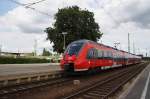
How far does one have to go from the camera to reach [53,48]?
3172 inches

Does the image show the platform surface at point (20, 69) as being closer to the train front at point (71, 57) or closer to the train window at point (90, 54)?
the train front at point (71, 57)

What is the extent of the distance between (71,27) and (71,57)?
174 ft

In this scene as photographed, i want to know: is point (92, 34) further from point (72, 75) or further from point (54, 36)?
point (72, 75)

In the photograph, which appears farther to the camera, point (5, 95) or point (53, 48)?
point (53, 48)

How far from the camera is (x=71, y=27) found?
78000mm

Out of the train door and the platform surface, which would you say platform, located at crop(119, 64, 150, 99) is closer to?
the train door

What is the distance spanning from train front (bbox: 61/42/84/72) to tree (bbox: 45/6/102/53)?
49.8 m

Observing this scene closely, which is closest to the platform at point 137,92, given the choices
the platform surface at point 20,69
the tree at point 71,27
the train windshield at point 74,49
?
the train windshield at point 74,49

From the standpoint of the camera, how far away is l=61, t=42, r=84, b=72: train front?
25141 millimetres

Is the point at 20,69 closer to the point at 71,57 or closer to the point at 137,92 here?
the point at 71,57

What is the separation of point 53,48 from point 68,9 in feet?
35.2

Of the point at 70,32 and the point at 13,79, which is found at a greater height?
the point at 70,32

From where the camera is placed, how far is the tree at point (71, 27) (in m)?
77.2

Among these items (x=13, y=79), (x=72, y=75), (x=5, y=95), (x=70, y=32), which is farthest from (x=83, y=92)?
(x=70, y=32)
